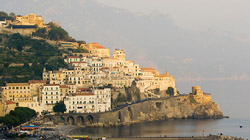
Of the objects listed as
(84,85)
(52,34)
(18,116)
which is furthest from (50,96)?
(52,34)

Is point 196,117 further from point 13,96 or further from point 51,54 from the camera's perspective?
point 13,96

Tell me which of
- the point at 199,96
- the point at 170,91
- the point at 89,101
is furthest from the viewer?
the point at 170,91

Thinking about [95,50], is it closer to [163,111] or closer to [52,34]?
[52,34]

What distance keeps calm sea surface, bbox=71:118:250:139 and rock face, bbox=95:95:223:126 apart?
2.01 metres

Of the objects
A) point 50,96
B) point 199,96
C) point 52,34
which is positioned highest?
point 52,34

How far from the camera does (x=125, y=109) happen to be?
10938 centimetres

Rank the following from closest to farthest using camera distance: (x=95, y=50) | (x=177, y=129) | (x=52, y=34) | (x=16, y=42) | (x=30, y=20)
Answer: (x=177, y=129)
(x=16, y=42)
(x=52, y=34)
(x=95, y=50)
(x=30, y=20)

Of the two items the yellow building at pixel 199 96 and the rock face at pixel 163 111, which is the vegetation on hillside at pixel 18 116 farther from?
the yellow building at pixel 199 96

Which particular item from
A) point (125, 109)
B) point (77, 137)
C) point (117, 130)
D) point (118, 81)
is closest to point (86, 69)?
point (118, 81)

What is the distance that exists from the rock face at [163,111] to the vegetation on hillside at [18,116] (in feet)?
37.8

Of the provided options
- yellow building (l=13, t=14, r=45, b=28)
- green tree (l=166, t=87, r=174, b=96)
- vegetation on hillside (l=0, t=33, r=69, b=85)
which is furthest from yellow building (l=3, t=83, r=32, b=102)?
yellow building (l=13, t=14, r=45, b=28)

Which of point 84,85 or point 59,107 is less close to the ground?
point 84,85

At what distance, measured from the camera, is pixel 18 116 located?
9312 centimetres

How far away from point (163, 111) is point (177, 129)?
16.4 meters
